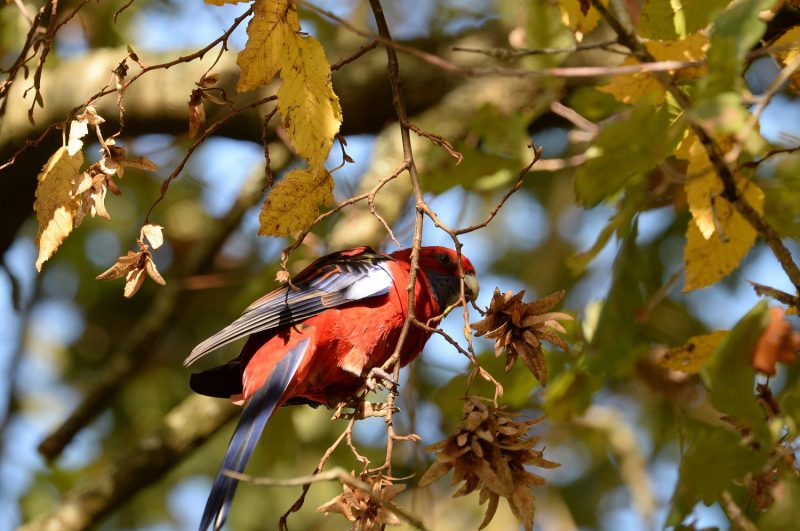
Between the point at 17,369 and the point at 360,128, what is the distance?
2863 mm

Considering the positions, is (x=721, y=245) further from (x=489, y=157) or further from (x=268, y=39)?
(x=268, y=39)

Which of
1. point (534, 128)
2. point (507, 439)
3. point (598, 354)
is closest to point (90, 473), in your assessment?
point (534, 128)

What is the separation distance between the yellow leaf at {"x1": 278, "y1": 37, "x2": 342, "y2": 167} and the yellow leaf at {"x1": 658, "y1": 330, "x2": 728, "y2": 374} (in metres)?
1.06

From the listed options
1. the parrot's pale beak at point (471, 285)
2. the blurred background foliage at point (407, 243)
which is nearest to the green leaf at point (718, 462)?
the blurred background foliage at point (407, 243)

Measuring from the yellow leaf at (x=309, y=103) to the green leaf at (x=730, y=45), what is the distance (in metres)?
0.81

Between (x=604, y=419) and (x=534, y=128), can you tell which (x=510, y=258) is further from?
(x=534, y=128)

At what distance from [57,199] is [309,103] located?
2.02 feet

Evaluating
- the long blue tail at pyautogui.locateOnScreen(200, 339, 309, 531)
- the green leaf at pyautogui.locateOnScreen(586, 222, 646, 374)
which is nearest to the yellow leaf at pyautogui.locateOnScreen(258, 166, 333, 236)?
the long blue tail at pyautogui.locateOnScreen(200, 339, 309, 531)

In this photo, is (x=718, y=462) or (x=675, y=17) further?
(x=675, y=17)

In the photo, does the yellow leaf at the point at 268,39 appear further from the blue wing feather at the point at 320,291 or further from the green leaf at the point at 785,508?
the green leaf at the point at 785,508

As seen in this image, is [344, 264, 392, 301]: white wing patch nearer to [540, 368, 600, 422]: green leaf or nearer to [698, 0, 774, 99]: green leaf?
[540, 368, 600, 422]: green leaf

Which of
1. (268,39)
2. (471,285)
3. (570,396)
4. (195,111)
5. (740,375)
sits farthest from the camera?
(471,285)

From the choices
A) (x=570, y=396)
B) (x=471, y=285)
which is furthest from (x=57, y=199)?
(x=471, y=285)

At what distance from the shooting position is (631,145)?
198cm
